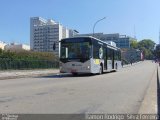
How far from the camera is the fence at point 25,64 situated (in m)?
49.5

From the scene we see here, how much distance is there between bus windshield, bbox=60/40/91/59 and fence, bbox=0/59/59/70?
773 inches

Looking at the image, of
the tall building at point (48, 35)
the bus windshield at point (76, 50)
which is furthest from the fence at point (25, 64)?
the tall building at point (48, 35)

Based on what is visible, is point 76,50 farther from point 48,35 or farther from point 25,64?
point 48,35

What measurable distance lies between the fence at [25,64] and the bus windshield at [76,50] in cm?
1963

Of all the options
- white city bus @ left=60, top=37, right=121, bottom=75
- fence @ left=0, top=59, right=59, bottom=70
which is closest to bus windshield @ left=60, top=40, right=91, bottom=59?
white city bus @ left=60, top=37, right=121, bottom=75

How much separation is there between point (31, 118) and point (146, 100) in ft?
18.6

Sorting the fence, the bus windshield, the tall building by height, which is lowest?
the fence

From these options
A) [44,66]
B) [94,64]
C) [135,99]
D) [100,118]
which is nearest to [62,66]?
[94,64]

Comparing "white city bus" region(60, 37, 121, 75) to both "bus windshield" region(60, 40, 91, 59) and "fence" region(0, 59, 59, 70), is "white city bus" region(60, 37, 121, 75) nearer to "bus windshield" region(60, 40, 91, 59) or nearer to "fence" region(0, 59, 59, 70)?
"bus windshield" region(60, 40, 91, 59)

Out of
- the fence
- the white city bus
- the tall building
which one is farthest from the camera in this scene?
the tall building

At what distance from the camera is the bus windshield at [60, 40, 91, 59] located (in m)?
30.2

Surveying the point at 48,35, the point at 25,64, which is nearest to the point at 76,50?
the point at 25,64

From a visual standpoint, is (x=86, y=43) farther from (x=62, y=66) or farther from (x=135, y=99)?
(x=135, y=99)

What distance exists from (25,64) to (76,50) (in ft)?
86.2
